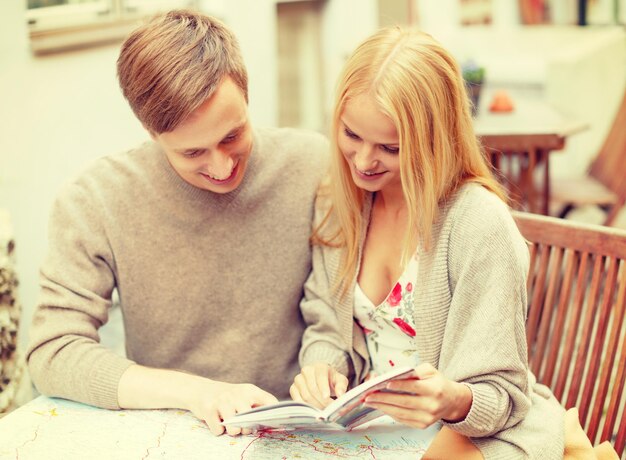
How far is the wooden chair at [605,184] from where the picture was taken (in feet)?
12.8

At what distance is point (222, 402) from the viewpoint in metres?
1.44

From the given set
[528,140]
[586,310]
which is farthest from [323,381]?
[528,140]

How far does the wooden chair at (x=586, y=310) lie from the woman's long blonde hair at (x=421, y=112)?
0.29 meters

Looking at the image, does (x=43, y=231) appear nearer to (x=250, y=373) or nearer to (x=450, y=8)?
(x=250, y=373)

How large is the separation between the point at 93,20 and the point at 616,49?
4.83 m

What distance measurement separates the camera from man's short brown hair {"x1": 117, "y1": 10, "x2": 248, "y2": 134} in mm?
1520

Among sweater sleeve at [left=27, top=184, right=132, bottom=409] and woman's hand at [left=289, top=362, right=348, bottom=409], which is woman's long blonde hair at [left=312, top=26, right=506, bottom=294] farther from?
sweater sleeve at [left=27, top=184, right=132, bottom=409]

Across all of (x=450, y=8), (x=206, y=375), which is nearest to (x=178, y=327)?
(x=206, y=375)

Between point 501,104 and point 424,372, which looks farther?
point 501,104

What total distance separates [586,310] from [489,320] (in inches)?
19.8

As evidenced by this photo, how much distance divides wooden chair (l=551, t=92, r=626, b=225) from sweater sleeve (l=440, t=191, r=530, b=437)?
102 inches

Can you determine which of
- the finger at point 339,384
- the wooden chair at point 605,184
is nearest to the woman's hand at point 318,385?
the finger at point 339,384

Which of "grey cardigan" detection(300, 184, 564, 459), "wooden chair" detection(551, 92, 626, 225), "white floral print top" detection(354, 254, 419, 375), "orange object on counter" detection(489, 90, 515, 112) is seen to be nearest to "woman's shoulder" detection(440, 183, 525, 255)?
"grey cardigan" detection(300, 184, 564, 459)

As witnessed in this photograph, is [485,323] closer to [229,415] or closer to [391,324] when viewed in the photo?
[391,324]
